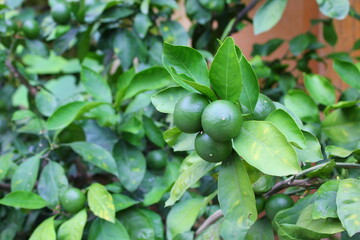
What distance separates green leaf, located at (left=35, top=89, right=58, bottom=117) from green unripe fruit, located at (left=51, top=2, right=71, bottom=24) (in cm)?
21

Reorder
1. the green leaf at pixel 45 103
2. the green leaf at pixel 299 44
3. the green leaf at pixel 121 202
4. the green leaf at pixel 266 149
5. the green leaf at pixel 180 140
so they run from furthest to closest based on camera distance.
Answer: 1. the green leaf at pixel 299 44
2. the green leaf at pixel 45 103
3. the green leaf at pixel 121 202
4. the green leaf at pixel 180 140
5. the green leaf at pixel 266 149

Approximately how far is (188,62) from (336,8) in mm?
582

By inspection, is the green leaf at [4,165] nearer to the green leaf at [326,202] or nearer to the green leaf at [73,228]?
the green leaf at [73,228]

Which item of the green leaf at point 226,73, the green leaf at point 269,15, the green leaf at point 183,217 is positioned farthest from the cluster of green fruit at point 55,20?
the green leaf at point 226,73

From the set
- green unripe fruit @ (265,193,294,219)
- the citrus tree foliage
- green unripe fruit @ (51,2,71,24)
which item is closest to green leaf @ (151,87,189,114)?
the citrus tree foliage

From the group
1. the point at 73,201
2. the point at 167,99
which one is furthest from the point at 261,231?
the point at 73,201

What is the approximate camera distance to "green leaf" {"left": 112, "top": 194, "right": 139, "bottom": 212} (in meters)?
0.83

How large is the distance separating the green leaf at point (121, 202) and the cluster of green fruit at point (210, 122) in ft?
1.19

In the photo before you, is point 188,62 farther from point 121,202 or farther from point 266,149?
point 121,202

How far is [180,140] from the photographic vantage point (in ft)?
1.99

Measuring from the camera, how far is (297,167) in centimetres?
47

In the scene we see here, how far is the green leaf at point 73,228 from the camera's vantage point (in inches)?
29.3

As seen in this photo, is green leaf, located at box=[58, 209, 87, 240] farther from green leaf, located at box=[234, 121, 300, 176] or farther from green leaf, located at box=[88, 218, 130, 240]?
green leaf, located at box=[234, 121, 300, 176]

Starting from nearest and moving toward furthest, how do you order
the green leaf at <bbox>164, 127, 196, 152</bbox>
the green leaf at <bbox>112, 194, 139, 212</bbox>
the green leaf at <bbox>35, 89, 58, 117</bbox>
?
1. the green leaf at <bbox>164, 127, 196, 152</bbox>
2. the green leaf at <bbox>112, 194, 139, 212</bbox>
3. the green leaf at <bbox>35, 89, 58, 117</bbox>
